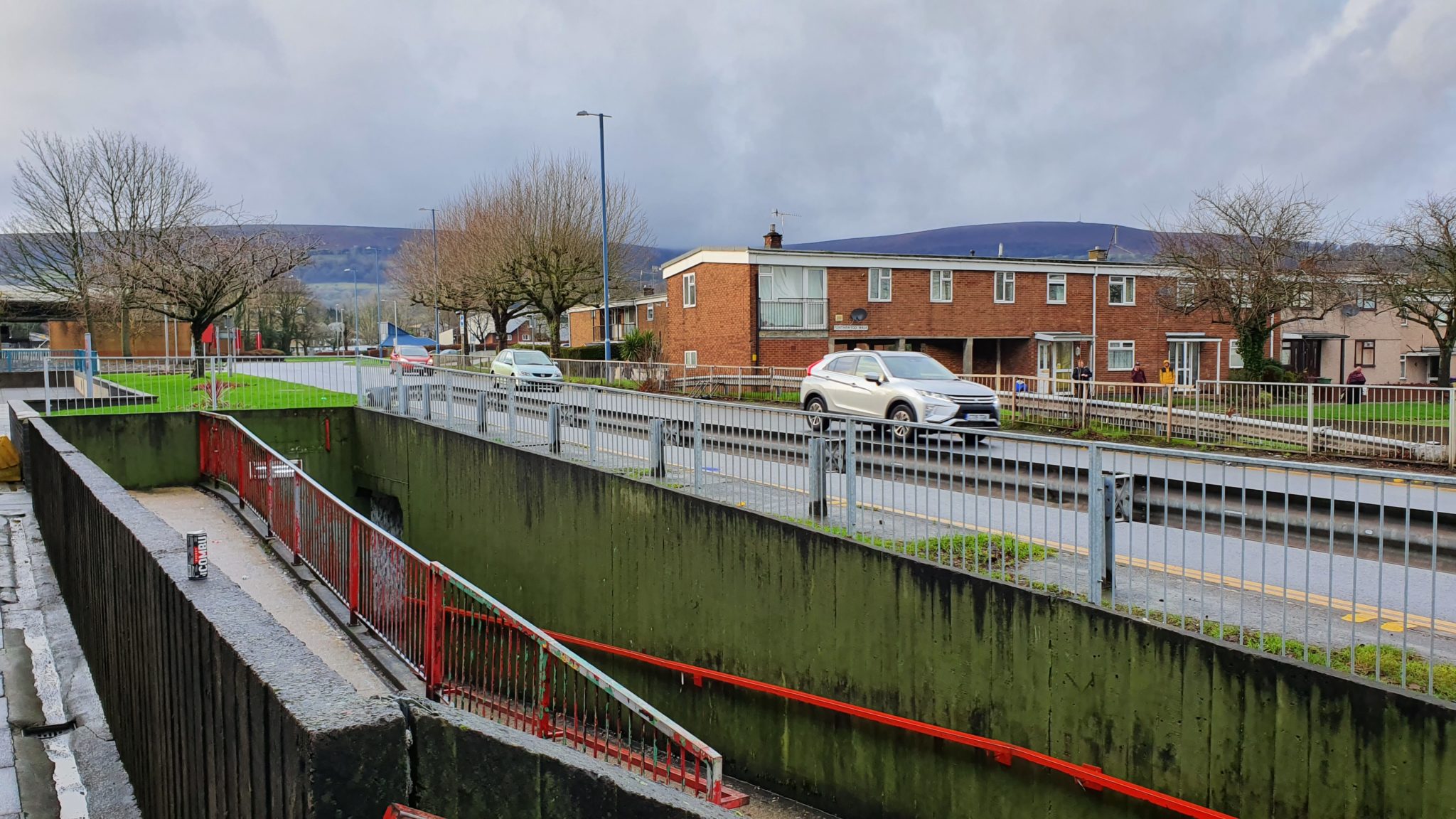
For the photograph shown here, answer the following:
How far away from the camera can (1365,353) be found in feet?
169

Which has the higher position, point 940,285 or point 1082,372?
point 940,285

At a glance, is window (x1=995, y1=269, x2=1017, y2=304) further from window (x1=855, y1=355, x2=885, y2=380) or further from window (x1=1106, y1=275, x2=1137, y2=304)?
window (x1=855, y1=355, x2=885, y2=380)

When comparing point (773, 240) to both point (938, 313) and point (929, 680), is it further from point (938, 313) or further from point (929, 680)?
point (929, 680)

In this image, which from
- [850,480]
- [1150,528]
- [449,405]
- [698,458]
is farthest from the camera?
[449,405]

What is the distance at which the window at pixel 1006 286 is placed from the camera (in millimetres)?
39062

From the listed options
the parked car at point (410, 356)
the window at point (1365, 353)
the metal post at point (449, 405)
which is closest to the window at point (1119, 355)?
the window at point (1365, 353)

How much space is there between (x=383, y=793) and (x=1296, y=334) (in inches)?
2091

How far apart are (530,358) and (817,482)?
2512 centimetres

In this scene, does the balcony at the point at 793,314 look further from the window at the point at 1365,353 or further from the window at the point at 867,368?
the window at the point at 1365,353

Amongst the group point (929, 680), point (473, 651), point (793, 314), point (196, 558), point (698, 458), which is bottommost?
point (929, 680)

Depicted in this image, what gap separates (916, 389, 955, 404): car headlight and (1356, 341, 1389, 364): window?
144ft

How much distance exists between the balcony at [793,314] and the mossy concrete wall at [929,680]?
70.7 ft

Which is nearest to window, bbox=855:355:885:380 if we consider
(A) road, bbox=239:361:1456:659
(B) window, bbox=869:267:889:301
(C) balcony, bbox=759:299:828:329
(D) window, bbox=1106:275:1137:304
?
(A) road, bbox=239:361:1456:659

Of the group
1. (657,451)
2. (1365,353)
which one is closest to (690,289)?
(657,451)
